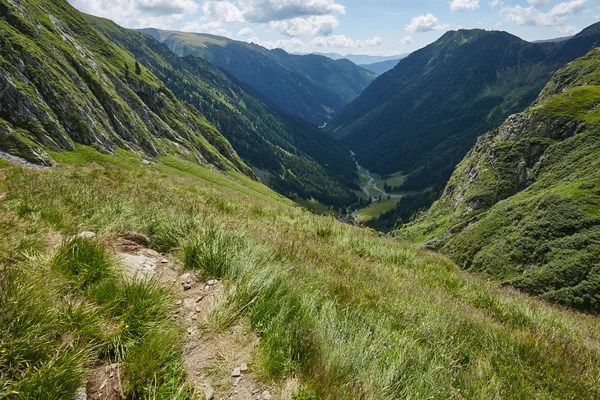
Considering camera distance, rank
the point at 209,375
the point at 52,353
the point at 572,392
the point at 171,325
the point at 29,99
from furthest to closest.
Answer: the point at 29,99 < the point at 572,392 < the point at 171,325 < the point at 209,375 < the point at 52,353

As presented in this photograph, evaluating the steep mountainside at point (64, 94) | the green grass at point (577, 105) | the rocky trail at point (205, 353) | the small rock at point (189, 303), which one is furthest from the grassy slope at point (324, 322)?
the green grass at point (577, 105)

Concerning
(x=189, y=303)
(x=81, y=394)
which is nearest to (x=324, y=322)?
(x=189, y=303)

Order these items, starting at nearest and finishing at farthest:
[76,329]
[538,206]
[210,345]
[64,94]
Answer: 1. [76,329]
2. [210,345]
3. [64,94]
4. [538,206]

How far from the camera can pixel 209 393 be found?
287 cm

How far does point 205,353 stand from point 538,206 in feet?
391

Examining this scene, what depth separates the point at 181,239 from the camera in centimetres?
588

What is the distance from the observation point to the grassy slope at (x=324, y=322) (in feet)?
10.1

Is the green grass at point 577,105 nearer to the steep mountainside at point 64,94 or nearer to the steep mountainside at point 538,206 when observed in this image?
the steep mountainside at point 538,206

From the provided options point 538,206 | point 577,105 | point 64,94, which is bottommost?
point 538,206

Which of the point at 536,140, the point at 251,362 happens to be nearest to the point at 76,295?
the point at 251,362

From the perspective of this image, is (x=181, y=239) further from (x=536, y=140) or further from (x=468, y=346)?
(x=536, y=140)

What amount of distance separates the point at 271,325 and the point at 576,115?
568ft

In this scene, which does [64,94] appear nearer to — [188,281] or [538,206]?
[188,281]

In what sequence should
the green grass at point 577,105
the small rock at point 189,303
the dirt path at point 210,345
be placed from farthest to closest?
the green grass at point 577,105
the small rock at point 189,303
the dirt path at point 210,345
